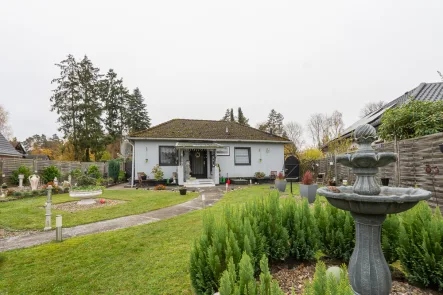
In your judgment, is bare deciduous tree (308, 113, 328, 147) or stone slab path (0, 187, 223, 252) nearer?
stone slab path (0, 187, 223, 252)

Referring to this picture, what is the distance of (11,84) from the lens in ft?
83.4

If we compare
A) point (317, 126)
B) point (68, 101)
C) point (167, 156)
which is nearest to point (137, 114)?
point (68, 101)

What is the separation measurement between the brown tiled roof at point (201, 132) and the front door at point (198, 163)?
4.87ft

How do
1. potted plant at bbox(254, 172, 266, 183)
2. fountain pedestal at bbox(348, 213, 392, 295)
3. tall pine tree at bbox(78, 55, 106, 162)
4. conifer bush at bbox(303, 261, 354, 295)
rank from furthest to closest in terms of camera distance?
tall pine tree at bbox(78, 55, 106, 162)
potted plant at bbox(254, 172, 266, 183)
fountain pedestal at bbox(348, 213, 392, 295)
conifer bush at bbox(303, 261, 354, 295)

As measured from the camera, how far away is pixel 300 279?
2855mm

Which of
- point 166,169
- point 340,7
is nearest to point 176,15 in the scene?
point 340,7

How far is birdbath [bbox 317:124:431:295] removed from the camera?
2055 mm

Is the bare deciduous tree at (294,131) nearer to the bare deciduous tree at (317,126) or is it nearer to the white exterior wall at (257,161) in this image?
the bare deciduous tree at (317,126)

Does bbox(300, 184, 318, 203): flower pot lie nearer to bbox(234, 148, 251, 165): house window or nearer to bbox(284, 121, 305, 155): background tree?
bbox(234, 148, 251, 165): house window

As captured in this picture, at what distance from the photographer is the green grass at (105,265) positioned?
3033mm

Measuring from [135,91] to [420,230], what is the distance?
45.4 m

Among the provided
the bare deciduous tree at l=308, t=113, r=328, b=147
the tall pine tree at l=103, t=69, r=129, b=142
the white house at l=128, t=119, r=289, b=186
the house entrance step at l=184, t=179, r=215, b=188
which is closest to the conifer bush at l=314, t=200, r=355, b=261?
the house entrance step at l=184, t=179, r=215, b=188

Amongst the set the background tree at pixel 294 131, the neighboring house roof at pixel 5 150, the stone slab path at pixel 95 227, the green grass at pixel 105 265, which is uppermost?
the background tree at pixel 294 131

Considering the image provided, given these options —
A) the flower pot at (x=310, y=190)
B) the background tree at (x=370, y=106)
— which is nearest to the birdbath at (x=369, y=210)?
the flower pot at (x=310, y=190)
